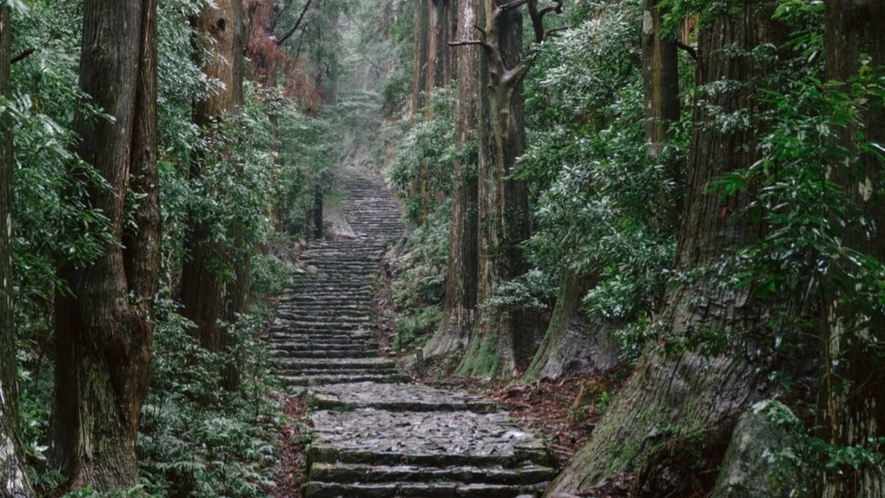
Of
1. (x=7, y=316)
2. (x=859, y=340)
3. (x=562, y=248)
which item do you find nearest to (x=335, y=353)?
(x=562, y=248)

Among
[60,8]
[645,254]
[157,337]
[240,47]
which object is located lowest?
[157,337]

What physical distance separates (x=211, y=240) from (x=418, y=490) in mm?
3765

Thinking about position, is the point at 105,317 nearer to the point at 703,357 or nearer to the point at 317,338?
the point at 703,357

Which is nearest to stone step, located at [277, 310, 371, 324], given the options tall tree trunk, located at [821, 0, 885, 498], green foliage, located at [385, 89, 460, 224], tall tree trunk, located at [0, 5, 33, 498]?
green foliage, located at [385, 89, 460, 224]

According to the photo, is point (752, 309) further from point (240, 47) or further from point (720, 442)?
point (240, 47)

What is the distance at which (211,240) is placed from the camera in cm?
891

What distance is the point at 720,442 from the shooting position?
514 centimetres

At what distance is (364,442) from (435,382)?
5348 millimetres

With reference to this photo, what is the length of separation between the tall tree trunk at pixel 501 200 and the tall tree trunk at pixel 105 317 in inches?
295

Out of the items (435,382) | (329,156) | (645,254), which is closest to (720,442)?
(645,254)

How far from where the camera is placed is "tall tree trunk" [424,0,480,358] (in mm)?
14531

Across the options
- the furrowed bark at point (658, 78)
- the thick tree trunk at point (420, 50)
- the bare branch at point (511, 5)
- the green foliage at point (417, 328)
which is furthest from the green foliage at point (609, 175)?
the thick tree trunk at point (420, 50)

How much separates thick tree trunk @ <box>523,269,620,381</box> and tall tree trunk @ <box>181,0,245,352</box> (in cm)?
428

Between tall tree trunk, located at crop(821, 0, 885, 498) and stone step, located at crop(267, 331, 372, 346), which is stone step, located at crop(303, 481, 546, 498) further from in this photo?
stone step, located at crop(267, 331, 372, 346)
